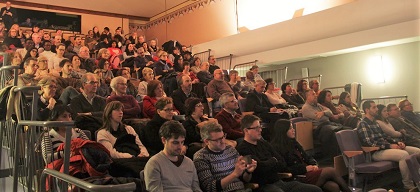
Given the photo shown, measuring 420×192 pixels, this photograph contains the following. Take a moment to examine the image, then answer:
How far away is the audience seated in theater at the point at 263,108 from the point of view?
5346mm

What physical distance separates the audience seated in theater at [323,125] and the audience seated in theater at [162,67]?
2.66 meters

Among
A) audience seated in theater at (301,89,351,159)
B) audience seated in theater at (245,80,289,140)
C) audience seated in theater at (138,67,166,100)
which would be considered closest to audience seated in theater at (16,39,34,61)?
audience seated in theater at (138,67,166,100)

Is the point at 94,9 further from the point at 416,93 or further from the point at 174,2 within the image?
the point at 416,93

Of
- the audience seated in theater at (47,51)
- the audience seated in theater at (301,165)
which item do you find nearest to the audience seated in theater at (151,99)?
the audience seated in theater at (301,165)

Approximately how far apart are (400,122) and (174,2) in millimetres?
8439

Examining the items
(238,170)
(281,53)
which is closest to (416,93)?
(281,53)

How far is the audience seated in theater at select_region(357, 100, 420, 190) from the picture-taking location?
4793 mm

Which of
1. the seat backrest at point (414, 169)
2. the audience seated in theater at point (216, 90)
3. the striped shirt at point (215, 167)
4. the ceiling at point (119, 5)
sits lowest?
the seat backrest at point (414, 169)

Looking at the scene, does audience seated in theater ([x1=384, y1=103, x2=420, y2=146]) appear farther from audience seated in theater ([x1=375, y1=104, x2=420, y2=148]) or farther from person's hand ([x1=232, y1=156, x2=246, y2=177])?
person's hand ([x1=232, y1=156, x2=246, y2=177])

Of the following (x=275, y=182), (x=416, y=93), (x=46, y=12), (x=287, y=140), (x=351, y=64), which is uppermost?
(x=46, y=12)

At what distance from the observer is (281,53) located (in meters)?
9.35

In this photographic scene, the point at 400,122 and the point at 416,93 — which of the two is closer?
the point at 400,122

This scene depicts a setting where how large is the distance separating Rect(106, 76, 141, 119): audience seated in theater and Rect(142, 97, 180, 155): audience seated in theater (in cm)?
75

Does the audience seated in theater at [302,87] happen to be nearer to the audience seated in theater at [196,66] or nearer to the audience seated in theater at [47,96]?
the audience seated in theater at [196,66]
